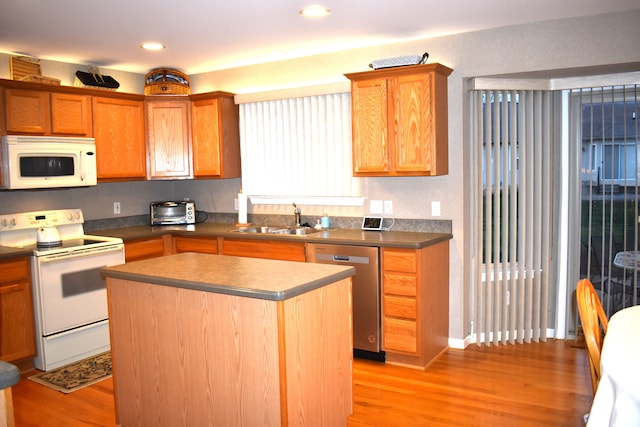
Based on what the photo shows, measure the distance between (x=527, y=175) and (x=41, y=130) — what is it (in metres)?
3.86

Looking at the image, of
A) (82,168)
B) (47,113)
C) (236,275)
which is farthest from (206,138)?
(236,275)

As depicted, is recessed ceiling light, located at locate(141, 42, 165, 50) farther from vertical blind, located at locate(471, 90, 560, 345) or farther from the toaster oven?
vertical blind, located at locate(471, 90, 560, 345)

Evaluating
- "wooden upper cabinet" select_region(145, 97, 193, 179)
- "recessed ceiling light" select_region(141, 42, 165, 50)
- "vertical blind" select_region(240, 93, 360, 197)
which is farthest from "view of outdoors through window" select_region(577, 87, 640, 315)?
"wooden upper cabinet" select_region(145, 97, 193, 179)

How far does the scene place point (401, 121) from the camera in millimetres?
4094

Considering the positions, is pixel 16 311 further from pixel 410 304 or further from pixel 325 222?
pixel 410 304

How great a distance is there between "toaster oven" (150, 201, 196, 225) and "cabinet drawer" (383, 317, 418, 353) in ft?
8.14

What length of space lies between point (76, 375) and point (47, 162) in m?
1.65

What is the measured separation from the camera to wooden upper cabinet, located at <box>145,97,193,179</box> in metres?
5.23

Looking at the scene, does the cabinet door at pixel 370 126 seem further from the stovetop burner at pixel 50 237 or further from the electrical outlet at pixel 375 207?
the stovetop burner at pixel 50 237

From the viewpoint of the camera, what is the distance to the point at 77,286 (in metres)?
4.18

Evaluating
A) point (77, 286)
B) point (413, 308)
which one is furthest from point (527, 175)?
point (77, 286)

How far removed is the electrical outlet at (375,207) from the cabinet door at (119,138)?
2.19m

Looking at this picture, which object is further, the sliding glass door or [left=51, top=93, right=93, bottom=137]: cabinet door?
[left=51, top=93, right=93, bottom=137]: cabinet door

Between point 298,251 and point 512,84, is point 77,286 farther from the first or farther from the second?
point 512,84
